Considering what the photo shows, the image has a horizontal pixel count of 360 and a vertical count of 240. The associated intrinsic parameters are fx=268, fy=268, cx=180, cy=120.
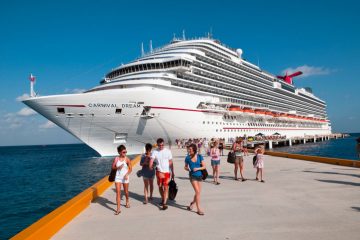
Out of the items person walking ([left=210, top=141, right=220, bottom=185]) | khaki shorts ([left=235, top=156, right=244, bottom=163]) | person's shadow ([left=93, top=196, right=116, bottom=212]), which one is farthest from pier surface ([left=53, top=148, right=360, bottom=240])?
khaki shorts ([left=235, top=156, right=244, bottom=163])

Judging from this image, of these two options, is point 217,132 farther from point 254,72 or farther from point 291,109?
point 291,109

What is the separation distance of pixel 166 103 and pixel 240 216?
2086 centimetres

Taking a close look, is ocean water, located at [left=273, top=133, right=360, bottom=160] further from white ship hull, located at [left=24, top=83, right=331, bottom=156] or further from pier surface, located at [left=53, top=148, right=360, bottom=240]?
pier surface, located at [left=53, top=148, right=360, bottom=240]

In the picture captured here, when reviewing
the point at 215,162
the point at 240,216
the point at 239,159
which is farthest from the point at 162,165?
the point at 239,159

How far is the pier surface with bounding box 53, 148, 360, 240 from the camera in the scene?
13.6 feet

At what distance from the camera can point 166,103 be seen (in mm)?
25406

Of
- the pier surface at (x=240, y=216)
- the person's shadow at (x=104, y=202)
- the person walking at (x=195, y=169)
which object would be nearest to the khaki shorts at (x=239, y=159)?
the pier surface at (x=240, y=216)

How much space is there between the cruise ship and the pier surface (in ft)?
55.6

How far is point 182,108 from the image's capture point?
88.8ft

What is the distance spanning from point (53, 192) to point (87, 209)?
1057 cm

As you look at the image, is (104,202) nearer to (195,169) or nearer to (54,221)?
(54,221)

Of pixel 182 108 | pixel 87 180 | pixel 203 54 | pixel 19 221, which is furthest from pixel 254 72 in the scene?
pixel 19 221

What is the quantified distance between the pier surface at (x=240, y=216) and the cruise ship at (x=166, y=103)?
1694 cm

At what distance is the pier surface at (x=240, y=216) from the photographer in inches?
163
